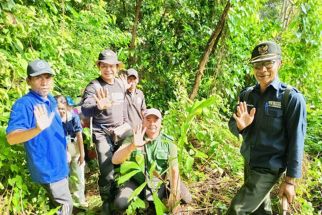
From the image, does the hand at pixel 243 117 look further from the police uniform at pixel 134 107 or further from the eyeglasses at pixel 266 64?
the police uniform at pixel 134 107

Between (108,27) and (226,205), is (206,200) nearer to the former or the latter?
(226,205)

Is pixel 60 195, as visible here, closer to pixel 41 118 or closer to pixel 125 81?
pixel 41 118

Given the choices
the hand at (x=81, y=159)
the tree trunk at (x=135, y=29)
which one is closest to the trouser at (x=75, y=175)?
the hand at (x=81, y=159)

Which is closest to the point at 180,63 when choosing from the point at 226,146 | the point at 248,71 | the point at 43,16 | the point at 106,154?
the point at 248,71

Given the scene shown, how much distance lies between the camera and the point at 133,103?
16.1 ft

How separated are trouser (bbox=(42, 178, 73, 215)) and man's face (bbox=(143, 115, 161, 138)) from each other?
1063 mm

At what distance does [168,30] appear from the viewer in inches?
306

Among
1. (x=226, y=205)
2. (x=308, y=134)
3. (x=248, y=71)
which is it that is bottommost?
(x=226, y=205)

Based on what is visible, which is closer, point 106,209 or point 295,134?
point 295,134

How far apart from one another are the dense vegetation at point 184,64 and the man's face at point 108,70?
0.91 metres

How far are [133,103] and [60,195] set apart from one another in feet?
7.00

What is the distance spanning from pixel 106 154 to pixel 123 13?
20.6 feet

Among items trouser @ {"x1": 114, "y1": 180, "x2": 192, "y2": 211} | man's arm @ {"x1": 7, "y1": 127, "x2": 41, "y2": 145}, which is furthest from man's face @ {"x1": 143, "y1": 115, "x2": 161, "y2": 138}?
man's arm @ {"x1": 7, "y1": 127, "x2": 41, "y2": 145}

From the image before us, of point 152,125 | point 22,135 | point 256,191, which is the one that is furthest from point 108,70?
point 256,191
